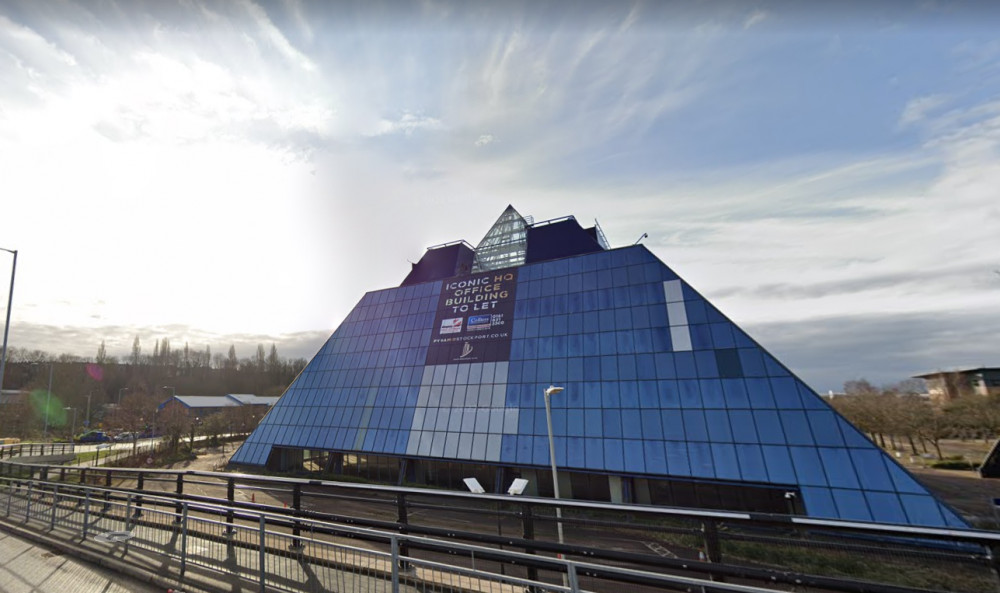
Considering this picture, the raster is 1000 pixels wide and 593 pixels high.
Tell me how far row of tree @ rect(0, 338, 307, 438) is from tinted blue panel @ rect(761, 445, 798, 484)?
2694 inches

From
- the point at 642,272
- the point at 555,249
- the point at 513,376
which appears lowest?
the point at 513,376

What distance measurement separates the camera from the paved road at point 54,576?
6.83 meters

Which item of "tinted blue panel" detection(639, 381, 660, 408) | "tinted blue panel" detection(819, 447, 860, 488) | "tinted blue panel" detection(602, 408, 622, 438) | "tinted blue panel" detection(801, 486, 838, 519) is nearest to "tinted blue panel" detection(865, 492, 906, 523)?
"tinted blue panel" detection(819, 447, 860, 488)

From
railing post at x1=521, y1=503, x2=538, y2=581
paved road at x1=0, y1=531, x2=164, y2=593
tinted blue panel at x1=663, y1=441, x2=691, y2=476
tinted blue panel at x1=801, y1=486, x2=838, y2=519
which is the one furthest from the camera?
tinted blue panel at x1=663, y1=441, x2=691, y2=476

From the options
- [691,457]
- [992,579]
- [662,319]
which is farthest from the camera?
[662,319]

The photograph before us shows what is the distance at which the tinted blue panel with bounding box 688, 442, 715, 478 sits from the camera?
19.9m

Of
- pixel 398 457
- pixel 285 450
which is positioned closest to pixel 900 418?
pixel 398 457

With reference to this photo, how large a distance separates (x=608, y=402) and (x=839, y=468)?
1072 cm

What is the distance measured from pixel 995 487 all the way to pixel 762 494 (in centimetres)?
2874

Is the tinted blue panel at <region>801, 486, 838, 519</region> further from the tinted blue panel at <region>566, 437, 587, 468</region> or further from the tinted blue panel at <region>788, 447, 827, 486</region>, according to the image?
the tinted blue panel at <region>566, 437, 587, 468</region>

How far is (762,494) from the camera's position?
1902 centimetres

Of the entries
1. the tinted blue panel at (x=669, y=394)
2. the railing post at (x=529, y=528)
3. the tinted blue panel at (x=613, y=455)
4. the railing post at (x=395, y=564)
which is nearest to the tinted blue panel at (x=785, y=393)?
the tinted blue panel at (x=669, y=394)

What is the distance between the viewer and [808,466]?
60.4 ft

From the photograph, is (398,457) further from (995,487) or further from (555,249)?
(995,487)
